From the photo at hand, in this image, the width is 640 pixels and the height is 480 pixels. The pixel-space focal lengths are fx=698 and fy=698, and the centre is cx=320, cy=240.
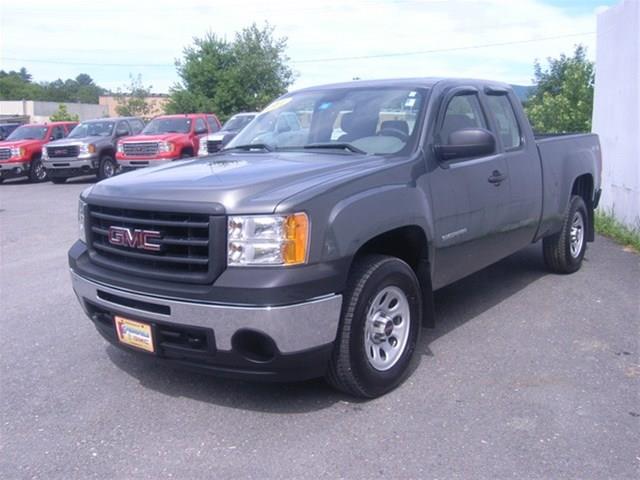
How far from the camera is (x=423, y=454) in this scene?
11.5ft

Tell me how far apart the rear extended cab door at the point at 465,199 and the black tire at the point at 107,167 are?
16.2 metres

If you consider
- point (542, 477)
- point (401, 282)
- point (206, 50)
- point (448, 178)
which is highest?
point (206, 50)

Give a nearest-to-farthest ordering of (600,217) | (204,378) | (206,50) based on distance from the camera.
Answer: (204,378), (600,217), (206,50)

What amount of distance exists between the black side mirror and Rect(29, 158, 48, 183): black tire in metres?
18.3

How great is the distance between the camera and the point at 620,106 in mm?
9602

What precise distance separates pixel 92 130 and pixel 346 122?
17716mm

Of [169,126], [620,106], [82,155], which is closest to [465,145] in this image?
[620,106]

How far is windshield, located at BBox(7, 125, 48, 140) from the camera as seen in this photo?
70.9 ft

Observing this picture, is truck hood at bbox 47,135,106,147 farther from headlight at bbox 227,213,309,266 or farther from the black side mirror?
headlight at bbox 227,213,309,266

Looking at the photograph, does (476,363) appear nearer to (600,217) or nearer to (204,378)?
(204,378)

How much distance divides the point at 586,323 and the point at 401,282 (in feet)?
6.88

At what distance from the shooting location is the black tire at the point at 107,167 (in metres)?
19.9

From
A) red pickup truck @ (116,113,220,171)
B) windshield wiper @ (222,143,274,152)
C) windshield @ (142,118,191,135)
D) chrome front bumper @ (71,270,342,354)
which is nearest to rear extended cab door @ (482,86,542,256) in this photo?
windshield wiper @ (222,143,274,152)

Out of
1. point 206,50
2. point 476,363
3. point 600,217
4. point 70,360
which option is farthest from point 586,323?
point 206,50
